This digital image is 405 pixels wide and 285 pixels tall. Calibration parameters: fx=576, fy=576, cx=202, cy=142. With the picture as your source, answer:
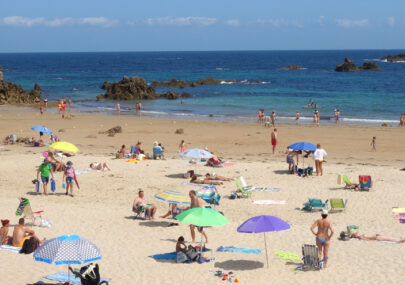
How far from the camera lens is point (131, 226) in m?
14.2

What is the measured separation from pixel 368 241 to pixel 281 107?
1376 inches

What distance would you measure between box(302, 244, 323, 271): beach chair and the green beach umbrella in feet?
5.48

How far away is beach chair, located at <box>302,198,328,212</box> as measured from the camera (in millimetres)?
15447

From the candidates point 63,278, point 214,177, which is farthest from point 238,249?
point 214,177

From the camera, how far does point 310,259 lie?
433 inches

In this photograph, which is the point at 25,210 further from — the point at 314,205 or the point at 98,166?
the point at 314,205

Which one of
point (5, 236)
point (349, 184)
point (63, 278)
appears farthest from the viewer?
point (349, 184)

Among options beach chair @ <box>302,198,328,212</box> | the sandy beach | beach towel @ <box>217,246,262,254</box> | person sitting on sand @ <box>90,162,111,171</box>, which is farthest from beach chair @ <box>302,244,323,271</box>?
person sitting on sand @ <box>90,162,111,171</box>

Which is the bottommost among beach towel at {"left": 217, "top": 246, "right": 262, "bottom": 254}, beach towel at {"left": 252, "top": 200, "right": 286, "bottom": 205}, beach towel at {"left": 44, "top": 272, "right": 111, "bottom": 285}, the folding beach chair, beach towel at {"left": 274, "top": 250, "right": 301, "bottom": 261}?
beach towel at {"left": 252, "top": 200, "right": 286, "bottom": 205}

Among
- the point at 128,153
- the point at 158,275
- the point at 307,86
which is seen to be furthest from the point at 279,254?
the point at 307,86

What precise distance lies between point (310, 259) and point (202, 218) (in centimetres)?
224

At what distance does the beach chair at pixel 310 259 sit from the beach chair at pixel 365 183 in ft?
23.4

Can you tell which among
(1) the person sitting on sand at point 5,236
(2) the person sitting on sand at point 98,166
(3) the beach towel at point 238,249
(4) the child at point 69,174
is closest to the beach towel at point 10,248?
(1) the person sitting on sand at point 5,236

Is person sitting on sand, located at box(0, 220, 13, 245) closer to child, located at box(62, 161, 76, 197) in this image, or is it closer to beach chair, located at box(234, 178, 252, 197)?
child, located at box(62, 161, 76, 197)
